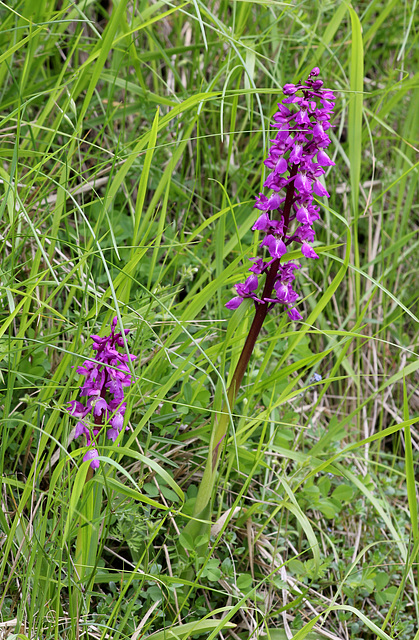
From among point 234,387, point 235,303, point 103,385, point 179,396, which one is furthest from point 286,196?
point 179,396

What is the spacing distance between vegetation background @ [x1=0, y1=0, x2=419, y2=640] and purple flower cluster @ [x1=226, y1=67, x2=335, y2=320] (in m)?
0.12

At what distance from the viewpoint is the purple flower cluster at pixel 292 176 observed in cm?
154

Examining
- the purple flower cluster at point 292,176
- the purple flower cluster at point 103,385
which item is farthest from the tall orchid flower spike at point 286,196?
the purple flower cluster at point 103,385

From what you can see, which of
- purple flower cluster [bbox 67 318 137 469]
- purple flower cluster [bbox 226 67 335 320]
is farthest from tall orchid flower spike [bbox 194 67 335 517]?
purple flower cluster [bbox 67 318 137 469]

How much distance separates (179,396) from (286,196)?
33.5 inches

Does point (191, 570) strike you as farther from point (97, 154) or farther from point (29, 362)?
point (97, 154)

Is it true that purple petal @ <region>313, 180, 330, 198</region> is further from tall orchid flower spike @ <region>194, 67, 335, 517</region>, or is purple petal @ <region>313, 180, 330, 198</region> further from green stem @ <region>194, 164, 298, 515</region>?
green stem @ <region>194, 164, 298, 515</region>

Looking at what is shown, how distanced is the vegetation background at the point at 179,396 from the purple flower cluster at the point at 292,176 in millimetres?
121

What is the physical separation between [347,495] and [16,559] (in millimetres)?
1180

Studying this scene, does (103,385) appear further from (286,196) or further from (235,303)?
(286,196)

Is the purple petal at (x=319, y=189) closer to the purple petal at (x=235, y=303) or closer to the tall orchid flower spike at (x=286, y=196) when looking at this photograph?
the tall orchid flower spike at (x=286, y=196)

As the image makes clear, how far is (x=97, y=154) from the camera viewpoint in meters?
2.66

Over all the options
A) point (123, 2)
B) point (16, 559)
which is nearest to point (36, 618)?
point (16, 559)

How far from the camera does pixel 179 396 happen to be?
84.0 inches
